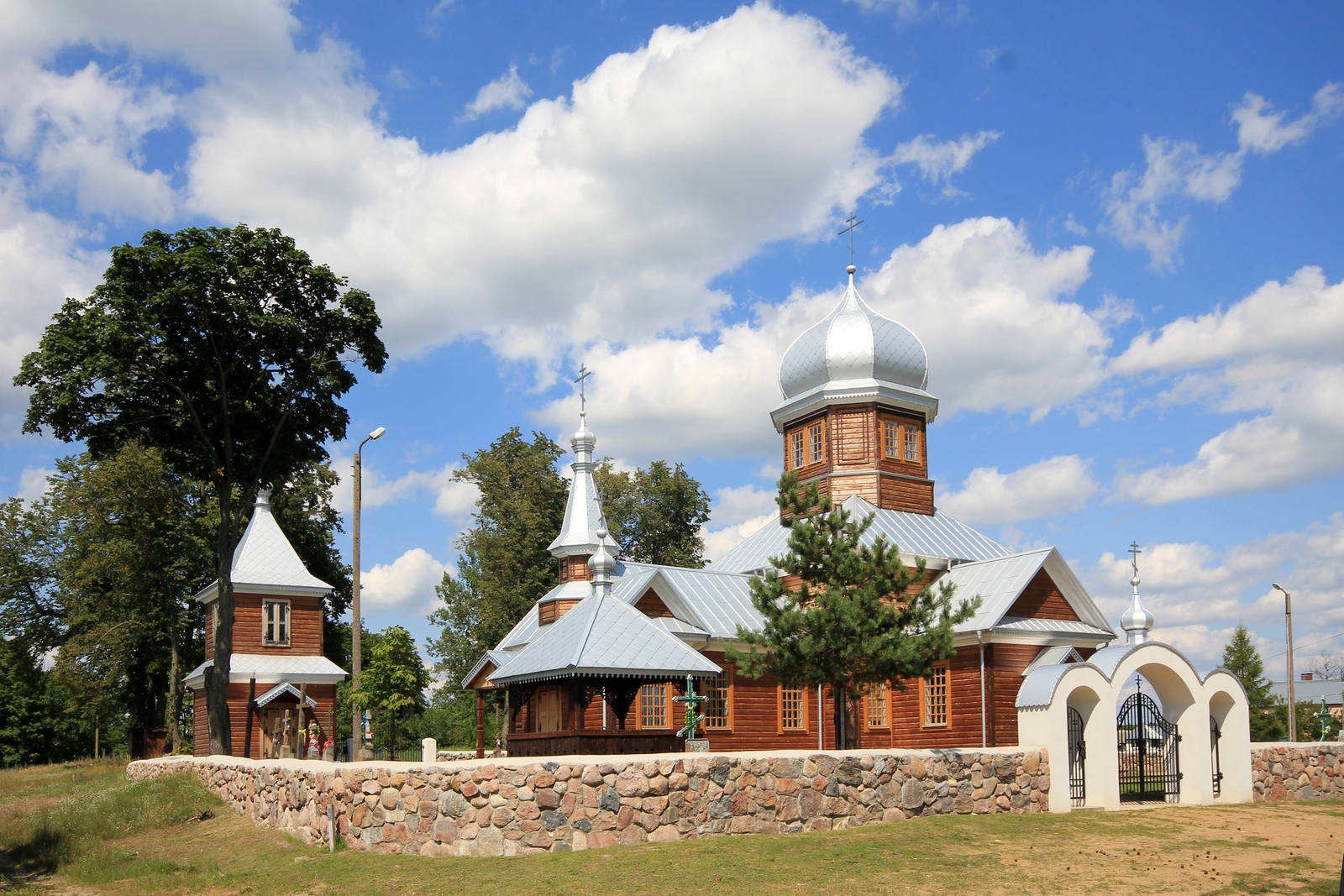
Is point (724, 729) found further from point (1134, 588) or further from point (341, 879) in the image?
point (341, 879)

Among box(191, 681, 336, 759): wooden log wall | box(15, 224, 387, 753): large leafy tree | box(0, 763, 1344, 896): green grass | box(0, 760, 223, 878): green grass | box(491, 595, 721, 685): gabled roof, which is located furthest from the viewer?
box(191, 681, 336, 759): wooden log wall

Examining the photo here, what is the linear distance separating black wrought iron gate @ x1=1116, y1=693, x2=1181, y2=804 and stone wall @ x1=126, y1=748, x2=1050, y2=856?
13.2ft

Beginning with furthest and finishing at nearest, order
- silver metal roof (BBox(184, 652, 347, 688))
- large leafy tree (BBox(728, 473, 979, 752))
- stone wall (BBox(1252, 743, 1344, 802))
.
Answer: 1. silver metal roof (BBox(184, 652, 347, 688))
2. stone wall (BBox(1252, 743, 1344, 802))
3. large leafy tree (BBox(728, 473, 979, 752))

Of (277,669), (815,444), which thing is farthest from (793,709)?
(277,669)

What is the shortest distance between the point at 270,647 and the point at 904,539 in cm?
1906

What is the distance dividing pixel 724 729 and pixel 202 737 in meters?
16.0

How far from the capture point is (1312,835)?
16469 mm

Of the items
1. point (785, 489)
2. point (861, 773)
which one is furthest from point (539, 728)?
point (861, 773)

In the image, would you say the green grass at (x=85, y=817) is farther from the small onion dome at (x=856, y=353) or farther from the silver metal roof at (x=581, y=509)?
Result: the small onion dome at (x=856, y=353)

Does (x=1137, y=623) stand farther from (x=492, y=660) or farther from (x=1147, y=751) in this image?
(x=492, y=660)

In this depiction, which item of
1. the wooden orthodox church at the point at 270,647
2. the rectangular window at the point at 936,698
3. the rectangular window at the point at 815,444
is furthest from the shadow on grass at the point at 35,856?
the rectangular window at the point at 815,444

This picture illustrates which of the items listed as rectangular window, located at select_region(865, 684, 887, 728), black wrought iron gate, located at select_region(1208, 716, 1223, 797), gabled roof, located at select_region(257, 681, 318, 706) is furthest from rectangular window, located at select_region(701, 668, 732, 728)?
gabled roof, located at select_region(257, 681, 318, 706)

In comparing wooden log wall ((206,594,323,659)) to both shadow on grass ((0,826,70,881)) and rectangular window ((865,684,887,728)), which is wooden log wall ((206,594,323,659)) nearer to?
shadow on grass ((0,826,70,881))

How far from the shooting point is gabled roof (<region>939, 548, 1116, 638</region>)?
1039 inches
